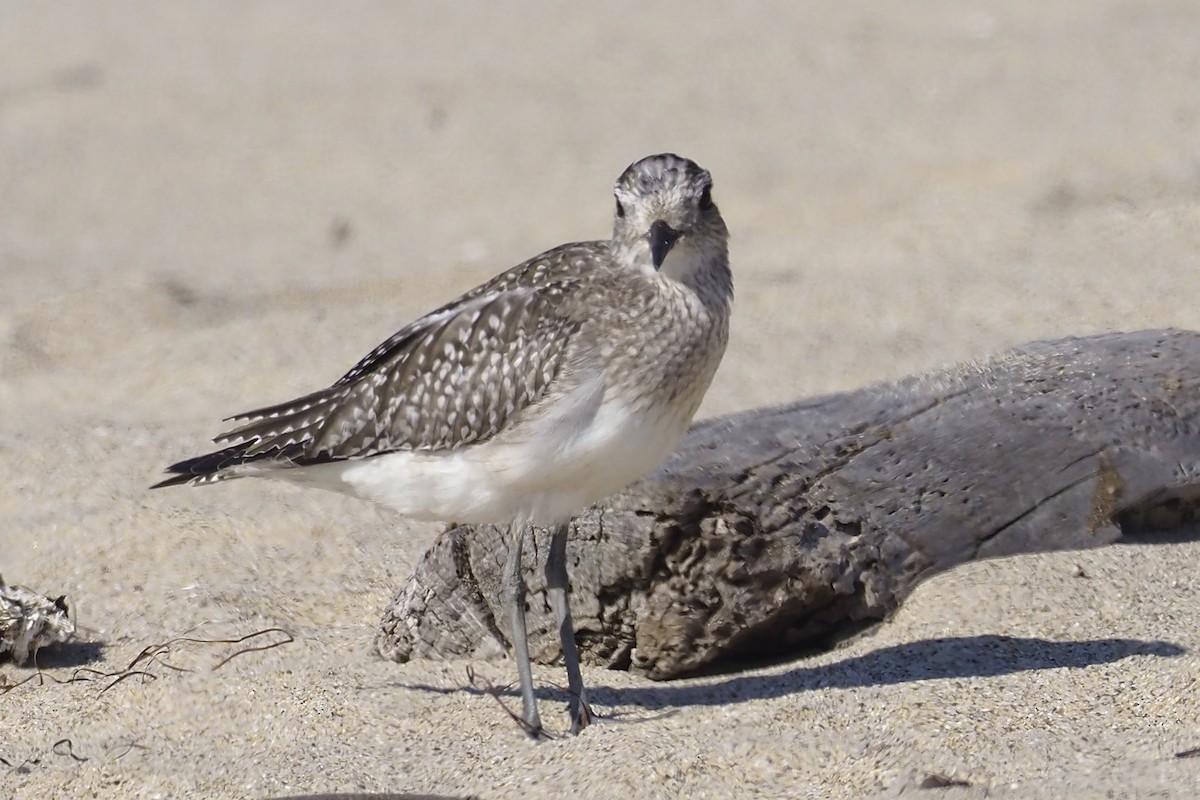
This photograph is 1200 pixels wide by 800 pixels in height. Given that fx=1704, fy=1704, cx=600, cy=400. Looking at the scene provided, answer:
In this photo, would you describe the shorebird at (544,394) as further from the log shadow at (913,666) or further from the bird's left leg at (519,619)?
the log shadow at (913,666)

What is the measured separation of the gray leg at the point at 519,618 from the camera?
17.1 ft

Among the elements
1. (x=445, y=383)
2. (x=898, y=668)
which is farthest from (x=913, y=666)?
(x=445, y=383)

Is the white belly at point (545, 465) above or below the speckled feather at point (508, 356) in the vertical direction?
below

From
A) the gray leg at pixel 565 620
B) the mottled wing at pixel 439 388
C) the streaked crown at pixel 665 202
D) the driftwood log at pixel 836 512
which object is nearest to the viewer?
the streaked crown at pixel 665 202

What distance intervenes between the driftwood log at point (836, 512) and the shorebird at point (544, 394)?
29 cm

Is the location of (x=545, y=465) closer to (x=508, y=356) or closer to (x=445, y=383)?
(x=508, y=356)

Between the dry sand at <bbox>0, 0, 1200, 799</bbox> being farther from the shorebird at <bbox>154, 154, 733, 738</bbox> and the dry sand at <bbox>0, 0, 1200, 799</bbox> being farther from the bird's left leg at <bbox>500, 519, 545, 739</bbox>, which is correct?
the shorebird at <bbox>154, 154, 733, 738</bbox>

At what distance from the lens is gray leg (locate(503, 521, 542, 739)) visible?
17.1 feet

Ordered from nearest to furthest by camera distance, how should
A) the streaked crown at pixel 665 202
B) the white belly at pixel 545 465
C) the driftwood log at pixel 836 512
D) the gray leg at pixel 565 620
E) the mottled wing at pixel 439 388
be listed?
the white belly at pixel 545 465 < the streaked crown at pixel 665 202 < the mottled wing at pixel 439 388 < the gray leg at pixel 565 620 < the driftwood log at pixel 836 512

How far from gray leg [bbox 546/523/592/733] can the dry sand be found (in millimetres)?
139

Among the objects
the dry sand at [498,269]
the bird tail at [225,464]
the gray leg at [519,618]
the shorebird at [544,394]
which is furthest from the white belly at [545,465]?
the dry sand at [498,269]

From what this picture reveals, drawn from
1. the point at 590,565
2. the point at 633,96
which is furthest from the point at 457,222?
the point at 590,565

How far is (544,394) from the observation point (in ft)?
16.5

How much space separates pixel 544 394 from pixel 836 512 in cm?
116
